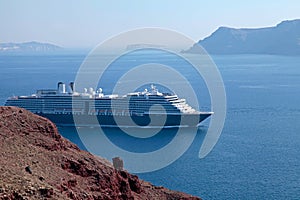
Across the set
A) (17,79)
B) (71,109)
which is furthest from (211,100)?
(17,79)

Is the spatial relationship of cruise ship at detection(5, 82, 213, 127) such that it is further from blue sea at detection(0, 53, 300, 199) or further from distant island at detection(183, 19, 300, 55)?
distant island at detection(183, 19, 300, 55)

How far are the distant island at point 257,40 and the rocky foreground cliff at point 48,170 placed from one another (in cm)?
12672

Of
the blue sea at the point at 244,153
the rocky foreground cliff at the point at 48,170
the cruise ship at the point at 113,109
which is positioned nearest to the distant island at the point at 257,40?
the blue sea at the point at 244,153

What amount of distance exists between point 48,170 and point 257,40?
143811 mm

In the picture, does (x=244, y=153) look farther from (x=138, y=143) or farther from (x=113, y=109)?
(x=113, y=109)

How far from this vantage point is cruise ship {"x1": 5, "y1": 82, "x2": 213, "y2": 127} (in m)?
36.5

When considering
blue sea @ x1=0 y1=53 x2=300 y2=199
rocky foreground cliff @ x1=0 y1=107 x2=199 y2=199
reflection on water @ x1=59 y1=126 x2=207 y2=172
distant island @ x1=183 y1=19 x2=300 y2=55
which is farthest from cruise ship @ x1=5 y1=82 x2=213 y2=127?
distant island @ x1=183 y1=19 x2=300 y2=55

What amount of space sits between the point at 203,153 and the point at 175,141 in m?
4.29

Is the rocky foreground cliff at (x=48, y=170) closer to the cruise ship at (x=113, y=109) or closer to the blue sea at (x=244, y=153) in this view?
the blue sea at (x=244, y=153)

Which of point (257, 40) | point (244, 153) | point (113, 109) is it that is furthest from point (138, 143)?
point (257, 40)

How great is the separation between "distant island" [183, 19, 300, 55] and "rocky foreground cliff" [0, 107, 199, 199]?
416 ft

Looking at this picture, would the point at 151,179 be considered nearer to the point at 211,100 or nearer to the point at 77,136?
the point at 77,136

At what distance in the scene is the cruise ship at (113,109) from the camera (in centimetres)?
3653

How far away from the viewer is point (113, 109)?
125 feet
